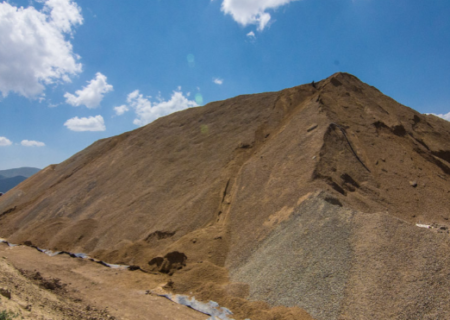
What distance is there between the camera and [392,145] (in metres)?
10.9

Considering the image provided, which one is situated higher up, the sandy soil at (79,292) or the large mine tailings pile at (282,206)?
the large mine tailings pile at (282,206)

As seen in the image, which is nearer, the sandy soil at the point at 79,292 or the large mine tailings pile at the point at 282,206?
the sandy soil at the point at 79,292

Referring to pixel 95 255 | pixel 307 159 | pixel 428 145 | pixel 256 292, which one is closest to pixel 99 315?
pixel 256 292

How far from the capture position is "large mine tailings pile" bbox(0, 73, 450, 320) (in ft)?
18.3

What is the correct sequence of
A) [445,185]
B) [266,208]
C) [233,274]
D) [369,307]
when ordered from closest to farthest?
[369,307], [233,274], [266,208], [445,185]

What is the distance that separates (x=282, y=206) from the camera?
8.61 m

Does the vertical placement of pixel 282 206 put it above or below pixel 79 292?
above

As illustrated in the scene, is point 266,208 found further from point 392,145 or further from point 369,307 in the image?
point 392,145

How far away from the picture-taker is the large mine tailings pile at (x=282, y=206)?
5566 millimetres

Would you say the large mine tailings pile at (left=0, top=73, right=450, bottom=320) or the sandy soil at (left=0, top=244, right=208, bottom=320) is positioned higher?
the large mine tailings pile at (left=0, top=73, right=450, bottom=320)

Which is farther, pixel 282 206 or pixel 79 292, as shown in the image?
pixel 282 206

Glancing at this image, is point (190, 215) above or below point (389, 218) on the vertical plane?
below

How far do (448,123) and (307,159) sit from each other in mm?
10030

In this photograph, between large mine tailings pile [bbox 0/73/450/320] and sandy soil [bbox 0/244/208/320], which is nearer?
sandy soil [bbox 0/244/208/320]
